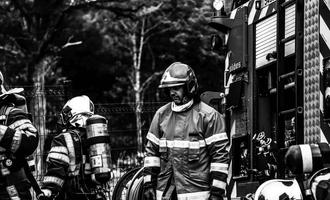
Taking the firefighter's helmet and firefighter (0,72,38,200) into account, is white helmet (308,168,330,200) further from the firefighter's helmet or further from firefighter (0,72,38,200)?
firefighter (0,72,38,200)

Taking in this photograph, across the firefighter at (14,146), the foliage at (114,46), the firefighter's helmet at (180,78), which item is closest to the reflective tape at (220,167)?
the firefighter's helmet at (180,78)

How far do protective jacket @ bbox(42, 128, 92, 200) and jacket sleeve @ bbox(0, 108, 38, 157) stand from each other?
174 centimetres

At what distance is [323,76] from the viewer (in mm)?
7383

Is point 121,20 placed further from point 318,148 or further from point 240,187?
point 318,148

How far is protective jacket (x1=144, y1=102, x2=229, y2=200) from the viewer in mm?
7824

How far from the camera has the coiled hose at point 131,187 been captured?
10125 mm

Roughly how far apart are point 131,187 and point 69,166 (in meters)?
0.98

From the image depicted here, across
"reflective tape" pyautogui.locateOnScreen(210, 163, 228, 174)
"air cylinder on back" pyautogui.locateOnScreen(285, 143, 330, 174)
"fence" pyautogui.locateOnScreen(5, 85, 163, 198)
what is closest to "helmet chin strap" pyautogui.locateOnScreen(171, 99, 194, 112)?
"reflective tape" pyautogui.locateOnScreen(210, 163, 228, 174)

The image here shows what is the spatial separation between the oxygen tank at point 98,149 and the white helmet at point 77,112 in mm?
298

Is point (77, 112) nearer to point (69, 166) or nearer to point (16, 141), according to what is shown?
point (69, 166)

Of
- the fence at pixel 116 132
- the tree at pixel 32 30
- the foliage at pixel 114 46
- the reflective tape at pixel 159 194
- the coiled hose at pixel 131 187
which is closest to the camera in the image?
the reflective tape at pixel 159 194

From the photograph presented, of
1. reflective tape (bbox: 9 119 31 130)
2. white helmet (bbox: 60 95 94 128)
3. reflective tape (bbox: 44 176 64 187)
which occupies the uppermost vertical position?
white helmet (bbox: 60 95 94 128)

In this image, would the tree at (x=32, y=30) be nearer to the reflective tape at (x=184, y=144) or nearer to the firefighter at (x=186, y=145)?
the firefighter at (x=186, y=145)

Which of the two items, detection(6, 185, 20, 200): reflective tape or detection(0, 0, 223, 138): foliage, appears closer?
detection(6, 185, 20, 200): reflective tape
